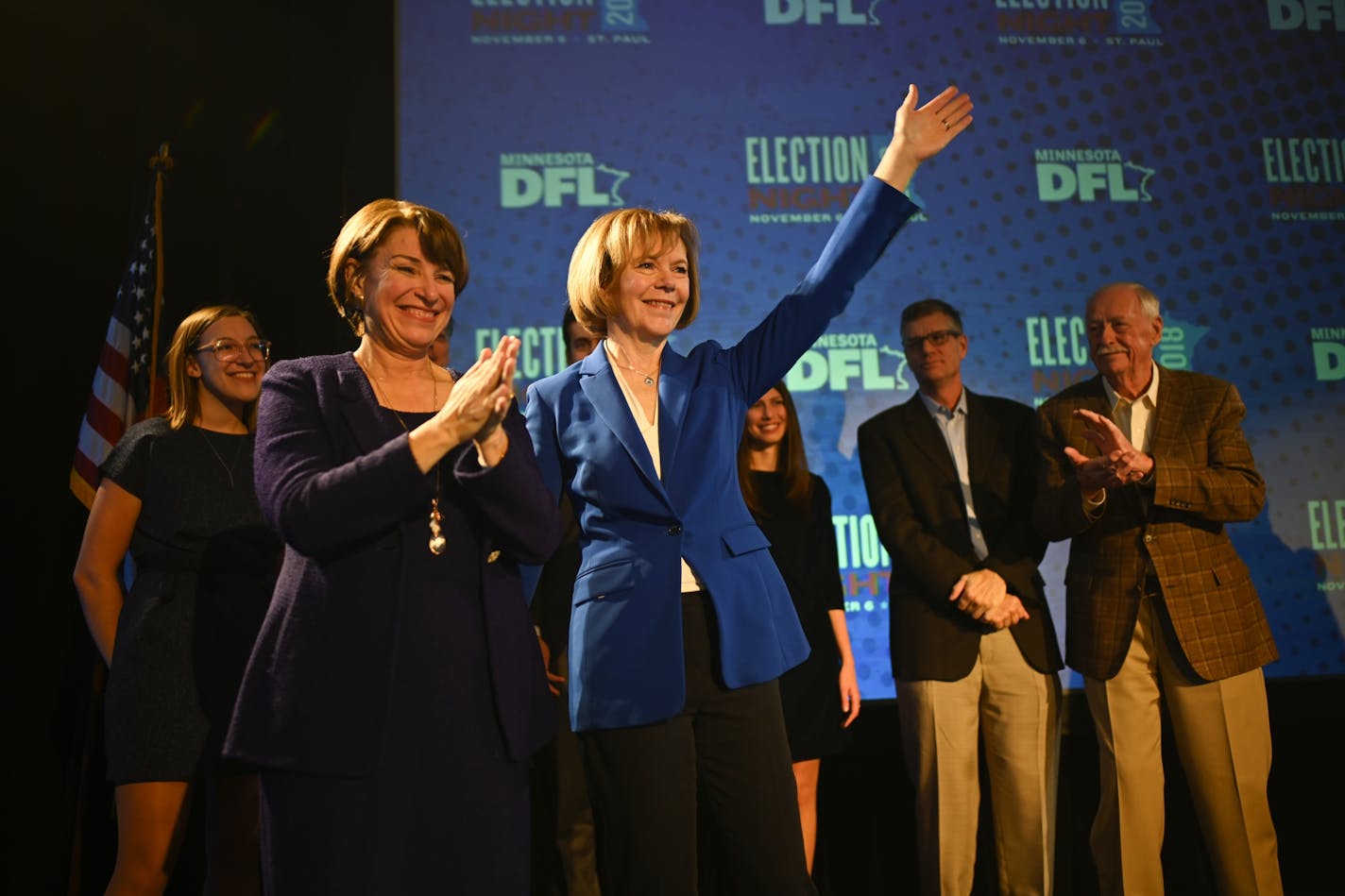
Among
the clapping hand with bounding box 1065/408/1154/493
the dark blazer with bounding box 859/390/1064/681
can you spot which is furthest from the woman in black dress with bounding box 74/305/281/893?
the clapping hand with bounding box 1065/408/1154/493

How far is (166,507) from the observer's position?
2.63m

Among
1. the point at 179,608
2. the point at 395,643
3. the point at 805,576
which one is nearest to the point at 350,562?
the point at 395,643

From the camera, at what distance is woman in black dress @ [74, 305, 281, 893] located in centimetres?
249

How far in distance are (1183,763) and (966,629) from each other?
2.34 ft

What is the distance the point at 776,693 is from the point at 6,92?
386 cm

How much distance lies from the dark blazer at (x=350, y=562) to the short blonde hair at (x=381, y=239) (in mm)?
149

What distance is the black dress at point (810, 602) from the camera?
3.21 meters

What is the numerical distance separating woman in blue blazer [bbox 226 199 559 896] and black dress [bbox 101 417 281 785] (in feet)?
4.06

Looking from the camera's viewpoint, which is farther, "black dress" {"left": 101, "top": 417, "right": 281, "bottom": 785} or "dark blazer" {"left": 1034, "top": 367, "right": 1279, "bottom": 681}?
"dark blazer" {"left": 1034, "top": 367, "right": 1279, "bottom": 681}

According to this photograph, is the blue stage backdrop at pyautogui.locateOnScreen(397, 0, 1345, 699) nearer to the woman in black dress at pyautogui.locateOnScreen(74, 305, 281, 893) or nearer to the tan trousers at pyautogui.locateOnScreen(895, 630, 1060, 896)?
the tan trousers at pyautogui.locateOnScreen(895, 630, 1060, 896)

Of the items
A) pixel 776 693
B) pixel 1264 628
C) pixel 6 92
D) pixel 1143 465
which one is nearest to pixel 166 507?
pixel 776 693

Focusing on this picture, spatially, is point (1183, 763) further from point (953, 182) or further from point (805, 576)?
point (953, 182)

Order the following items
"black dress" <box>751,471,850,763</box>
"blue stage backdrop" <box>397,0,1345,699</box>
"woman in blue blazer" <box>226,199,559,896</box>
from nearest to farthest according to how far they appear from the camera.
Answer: "woman in blue blazer" <box>226,199,559,896</box> → "black dress" <box>751,471,850,763</box> → "blue stage backdrop" <box>397,0,1345,699</box>

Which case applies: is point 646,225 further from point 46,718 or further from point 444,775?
point 46,718
